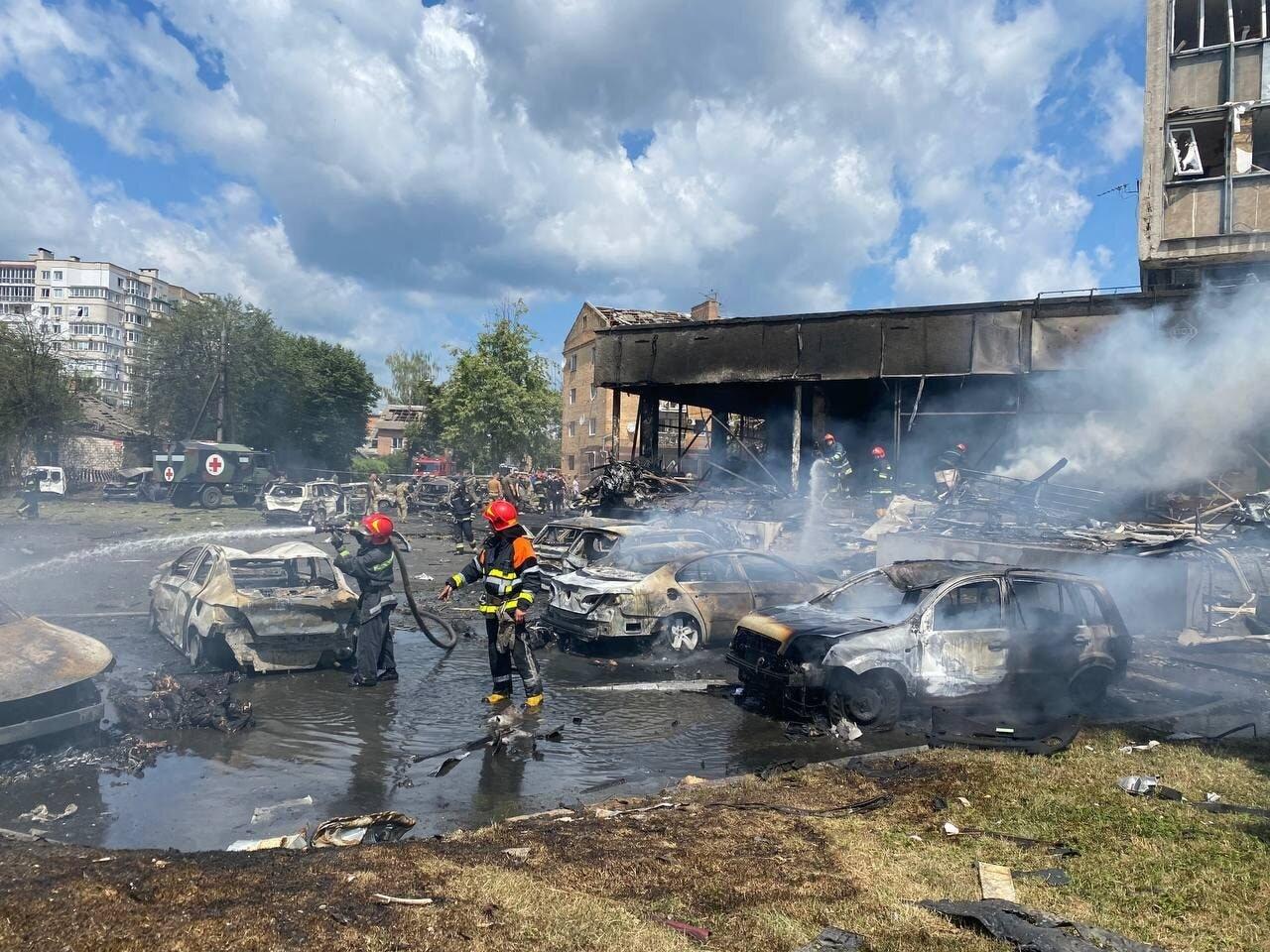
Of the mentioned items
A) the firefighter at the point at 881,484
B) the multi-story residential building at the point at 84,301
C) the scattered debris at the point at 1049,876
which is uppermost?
the multi-story residential building at the point at 84,301

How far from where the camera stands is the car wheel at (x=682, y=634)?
32.6 ft

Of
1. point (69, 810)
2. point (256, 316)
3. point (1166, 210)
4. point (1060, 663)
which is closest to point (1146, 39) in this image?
point (1166, 210)

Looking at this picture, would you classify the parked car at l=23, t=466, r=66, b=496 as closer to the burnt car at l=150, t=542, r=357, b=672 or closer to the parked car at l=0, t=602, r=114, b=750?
the burnt car at l=150, t=542, r=357, b=672

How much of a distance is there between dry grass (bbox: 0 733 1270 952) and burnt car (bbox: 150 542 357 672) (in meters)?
4.05

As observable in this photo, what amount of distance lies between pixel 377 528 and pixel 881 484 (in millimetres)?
13217

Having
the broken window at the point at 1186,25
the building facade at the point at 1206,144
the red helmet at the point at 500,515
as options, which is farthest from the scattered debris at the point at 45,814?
the broken window at the point at 1186,25

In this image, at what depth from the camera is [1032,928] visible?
359 centimetres

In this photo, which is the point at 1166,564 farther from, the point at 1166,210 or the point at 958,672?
the point at 1166,210

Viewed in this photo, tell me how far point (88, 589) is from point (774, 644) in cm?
1284

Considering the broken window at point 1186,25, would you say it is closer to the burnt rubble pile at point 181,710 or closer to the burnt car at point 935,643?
the burnt car at point 935,643

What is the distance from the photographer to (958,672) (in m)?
7.49

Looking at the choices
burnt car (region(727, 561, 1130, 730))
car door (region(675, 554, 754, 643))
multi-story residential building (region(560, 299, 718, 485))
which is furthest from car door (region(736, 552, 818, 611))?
multi-story residential building (region(560, 299, 718, 485))

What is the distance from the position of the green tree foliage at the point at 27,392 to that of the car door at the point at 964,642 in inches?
1736

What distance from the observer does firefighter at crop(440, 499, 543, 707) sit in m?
7.87
